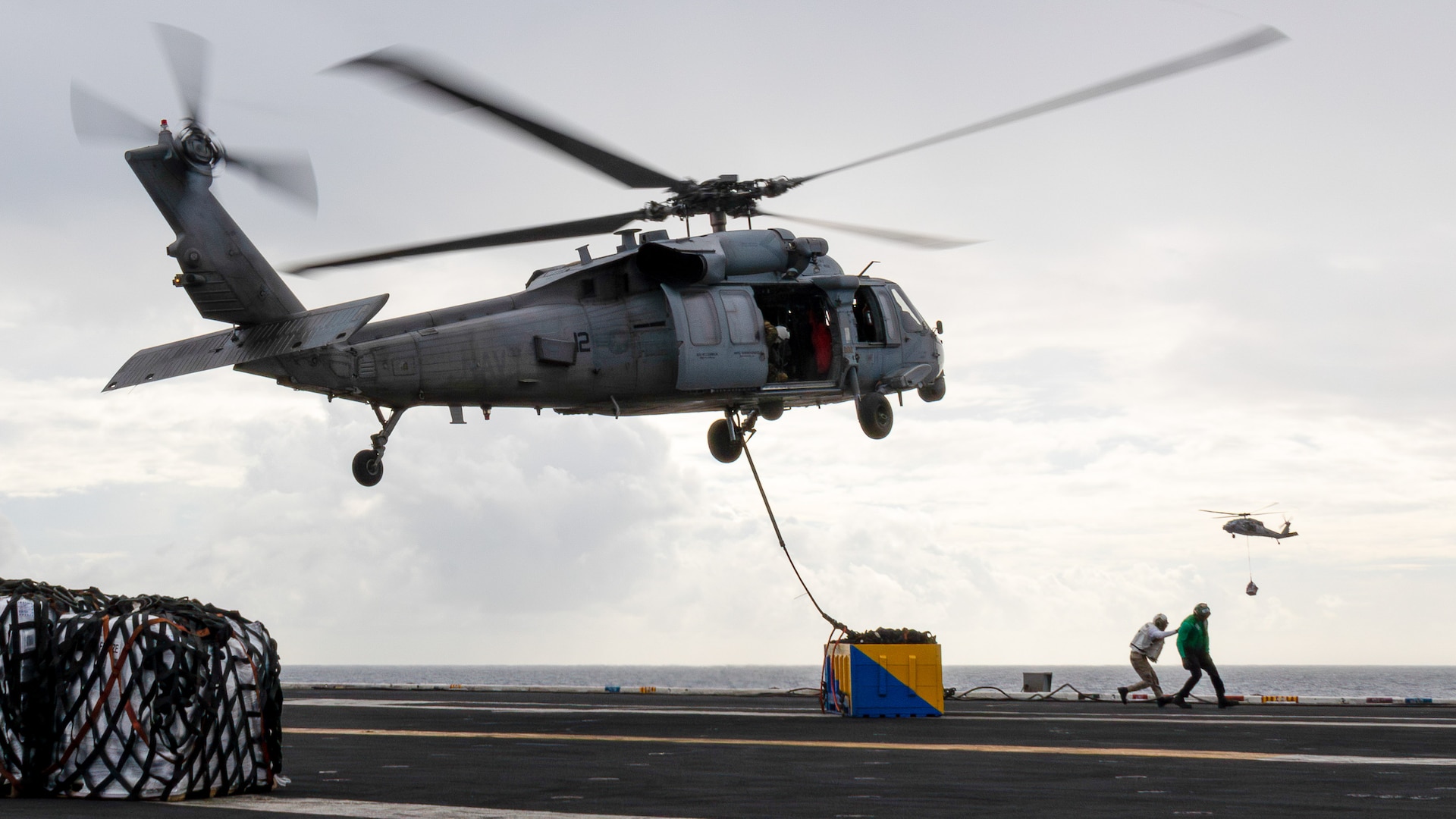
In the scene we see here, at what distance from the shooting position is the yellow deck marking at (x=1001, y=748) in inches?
530

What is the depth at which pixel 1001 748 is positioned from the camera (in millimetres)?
14641

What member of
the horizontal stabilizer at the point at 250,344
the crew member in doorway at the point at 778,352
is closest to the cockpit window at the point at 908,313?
Answer: the crew member in doorway at the point at 778,352

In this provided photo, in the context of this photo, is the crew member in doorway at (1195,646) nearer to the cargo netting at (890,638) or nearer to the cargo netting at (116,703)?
the cargo netting at (890,638)

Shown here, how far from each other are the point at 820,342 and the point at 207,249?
35.9 ft

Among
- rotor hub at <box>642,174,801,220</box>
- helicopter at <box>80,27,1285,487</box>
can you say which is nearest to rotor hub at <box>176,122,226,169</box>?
helicopter at <box>80,27,1285,487</box>

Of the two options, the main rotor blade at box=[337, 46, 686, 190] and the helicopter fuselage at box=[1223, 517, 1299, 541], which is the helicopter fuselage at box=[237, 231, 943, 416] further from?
the helicopter fuselage at box=[1223, 517, 1299, 541]

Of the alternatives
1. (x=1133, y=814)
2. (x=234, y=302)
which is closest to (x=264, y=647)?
(x=1133, y=814)

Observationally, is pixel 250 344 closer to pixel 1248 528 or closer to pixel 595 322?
pixel 595 322

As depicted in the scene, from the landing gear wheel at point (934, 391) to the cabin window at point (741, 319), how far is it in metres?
4.75

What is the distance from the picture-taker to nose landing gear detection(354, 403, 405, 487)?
20.7 metres

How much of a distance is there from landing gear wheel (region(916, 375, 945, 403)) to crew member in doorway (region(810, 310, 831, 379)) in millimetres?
2650

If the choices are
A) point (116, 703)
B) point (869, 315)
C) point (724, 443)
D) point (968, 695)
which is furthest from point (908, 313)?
point (116, 703)

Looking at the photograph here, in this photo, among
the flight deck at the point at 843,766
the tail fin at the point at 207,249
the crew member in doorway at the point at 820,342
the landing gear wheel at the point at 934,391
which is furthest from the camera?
the landing gear wheel at the point at 934,391

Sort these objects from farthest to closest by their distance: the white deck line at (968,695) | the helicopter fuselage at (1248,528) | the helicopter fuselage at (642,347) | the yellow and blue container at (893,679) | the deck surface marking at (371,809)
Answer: the helicopter fuselage at (1248,528)
the white deck line at (968,695)
the helicopter fuselage at (642,347)
the yellow and blue container at (893,679)
the deck surface marking at (371,809)
